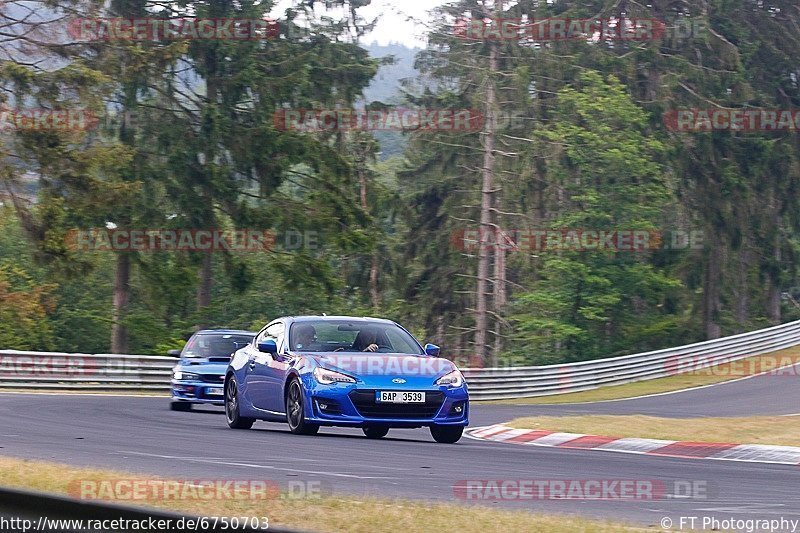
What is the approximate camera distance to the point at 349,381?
14.6 m

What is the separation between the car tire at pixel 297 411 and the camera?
15078mm

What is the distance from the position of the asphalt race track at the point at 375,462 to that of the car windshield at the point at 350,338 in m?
1.08

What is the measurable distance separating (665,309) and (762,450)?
144 ft

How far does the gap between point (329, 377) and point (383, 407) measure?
0.70 m

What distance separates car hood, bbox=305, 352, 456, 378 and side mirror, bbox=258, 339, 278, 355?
0.96 meters

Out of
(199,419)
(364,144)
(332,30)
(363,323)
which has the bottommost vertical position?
(199,419)

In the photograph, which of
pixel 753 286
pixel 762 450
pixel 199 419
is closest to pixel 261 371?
pixel 199 419

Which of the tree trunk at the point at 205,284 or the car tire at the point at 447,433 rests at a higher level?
the tree trunk at the point at 205,284

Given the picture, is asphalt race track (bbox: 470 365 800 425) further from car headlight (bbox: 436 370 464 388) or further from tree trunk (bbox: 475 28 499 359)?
tree trunk (bbox: 475 28 499 359)

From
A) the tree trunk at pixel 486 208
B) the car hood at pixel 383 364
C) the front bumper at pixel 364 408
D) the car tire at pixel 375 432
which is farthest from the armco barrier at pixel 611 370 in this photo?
the front bumper at pixel 364 408

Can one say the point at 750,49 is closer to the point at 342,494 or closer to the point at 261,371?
the point at 261,371

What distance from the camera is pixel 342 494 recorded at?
939cm

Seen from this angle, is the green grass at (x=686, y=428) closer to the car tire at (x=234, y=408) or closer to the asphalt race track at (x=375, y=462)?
the asphalt race track at (x=375, y=462)

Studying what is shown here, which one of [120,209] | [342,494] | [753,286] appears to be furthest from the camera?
[753,286]
